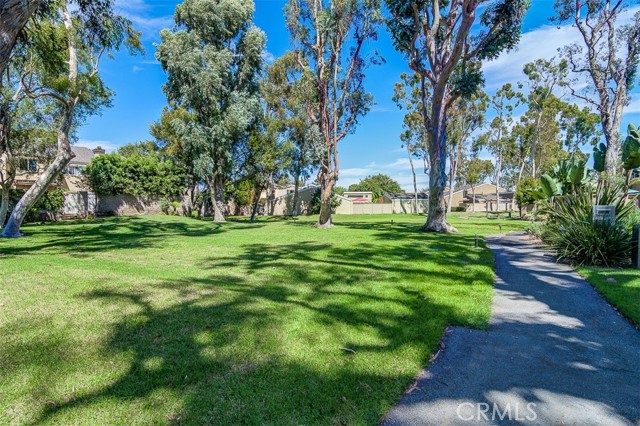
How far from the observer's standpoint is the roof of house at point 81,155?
1442 inches

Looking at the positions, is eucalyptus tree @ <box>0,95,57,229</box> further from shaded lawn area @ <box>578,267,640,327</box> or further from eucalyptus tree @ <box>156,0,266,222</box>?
shaded lawn area @ <box>578,267,640,327</box>

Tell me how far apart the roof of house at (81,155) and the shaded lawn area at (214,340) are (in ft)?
121

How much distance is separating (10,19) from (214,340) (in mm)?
4741

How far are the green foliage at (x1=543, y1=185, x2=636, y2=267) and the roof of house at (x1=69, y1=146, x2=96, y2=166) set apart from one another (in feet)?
140

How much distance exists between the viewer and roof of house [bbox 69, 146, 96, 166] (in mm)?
36625

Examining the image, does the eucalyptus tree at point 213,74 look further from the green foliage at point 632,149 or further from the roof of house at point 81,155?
the roof of house at point 81,155

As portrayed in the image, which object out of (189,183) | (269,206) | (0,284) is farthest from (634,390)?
(269,206)

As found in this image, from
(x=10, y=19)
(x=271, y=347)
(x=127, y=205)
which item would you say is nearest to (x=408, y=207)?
(x=127, y=205)

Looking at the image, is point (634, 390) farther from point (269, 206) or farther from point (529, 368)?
point (269, 206)

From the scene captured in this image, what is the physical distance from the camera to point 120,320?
11.9 ft

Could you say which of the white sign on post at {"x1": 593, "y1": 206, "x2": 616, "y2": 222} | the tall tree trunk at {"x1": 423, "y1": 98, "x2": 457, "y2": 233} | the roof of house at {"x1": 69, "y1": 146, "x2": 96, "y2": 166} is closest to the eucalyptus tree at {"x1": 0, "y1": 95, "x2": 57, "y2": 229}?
the roof of house at {"x1": 69, "y1": 146, "x2": 96, "y2": 166}

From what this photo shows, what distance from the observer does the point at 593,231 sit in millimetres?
7504

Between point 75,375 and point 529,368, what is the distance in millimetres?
3924

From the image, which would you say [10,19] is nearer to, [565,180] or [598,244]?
[598,244]
